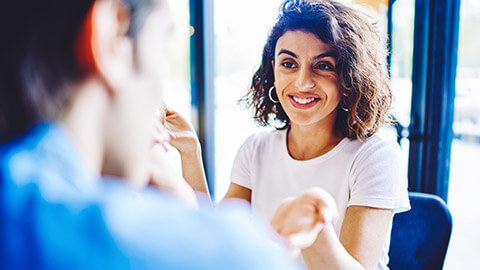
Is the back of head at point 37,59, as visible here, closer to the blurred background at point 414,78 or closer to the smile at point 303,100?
the smile at point 303,100

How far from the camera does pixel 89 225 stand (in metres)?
0.34

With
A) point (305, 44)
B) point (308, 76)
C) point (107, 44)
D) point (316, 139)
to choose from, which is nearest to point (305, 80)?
point (308, 76)

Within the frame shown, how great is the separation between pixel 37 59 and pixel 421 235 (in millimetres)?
1417

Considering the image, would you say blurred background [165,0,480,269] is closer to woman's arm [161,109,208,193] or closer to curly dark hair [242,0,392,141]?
curly dark hair [242,0,392,141]

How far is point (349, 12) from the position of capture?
4.28 ft

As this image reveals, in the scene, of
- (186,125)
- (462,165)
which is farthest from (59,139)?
(462,165)

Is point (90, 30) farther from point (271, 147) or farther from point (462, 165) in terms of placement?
point (462, 165)

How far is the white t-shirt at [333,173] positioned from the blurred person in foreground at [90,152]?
2.77 feet

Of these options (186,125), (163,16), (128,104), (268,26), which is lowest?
(186,125)

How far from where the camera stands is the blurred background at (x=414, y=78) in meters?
2.11

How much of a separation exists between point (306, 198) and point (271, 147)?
92 centimetres

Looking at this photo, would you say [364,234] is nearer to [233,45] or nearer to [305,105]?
[305,105]

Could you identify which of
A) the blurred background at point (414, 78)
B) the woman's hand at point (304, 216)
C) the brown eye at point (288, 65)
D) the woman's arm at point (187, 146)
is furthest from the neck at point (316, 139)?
the woman's hand at point (304, 216)

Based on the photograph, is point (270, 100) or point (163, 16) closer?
point (163, 16)
